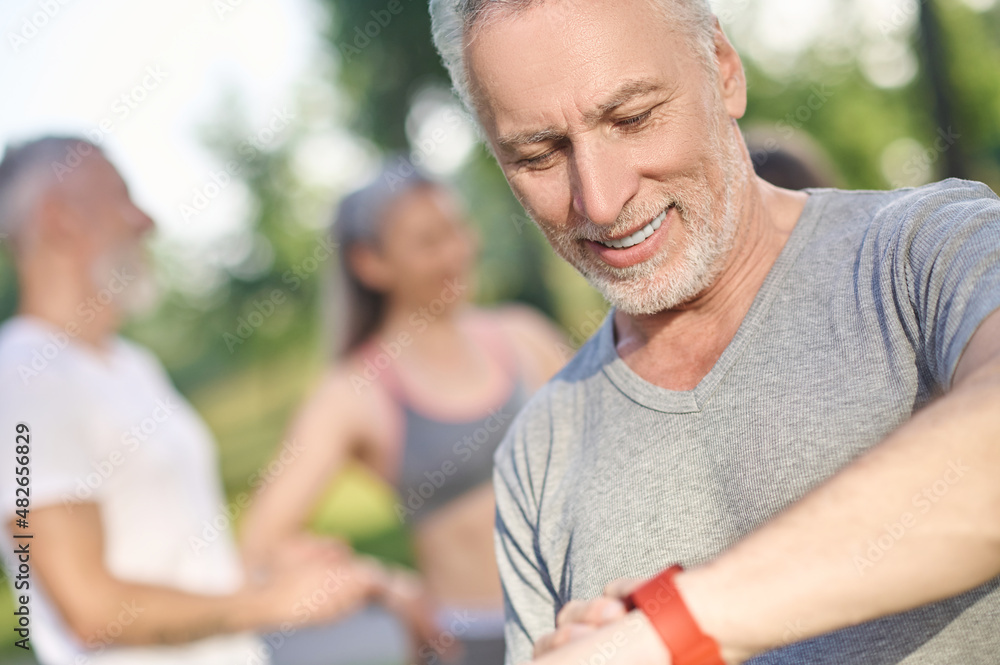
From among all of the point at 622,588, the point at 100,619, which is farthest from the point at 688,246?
the point at 100,619

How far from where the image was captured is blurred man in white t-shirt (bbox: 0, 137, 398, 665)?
2.96m

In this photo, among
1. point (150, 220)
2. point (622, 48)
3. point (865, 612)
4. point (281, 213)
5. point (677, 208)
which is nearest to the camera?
point (865, 612)

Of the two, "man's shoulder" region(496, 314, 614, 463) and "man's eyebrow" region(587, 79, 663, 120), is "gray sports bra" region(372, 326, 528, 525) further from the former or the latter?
"man's eyebrow" region(587, 79, 663, 120)

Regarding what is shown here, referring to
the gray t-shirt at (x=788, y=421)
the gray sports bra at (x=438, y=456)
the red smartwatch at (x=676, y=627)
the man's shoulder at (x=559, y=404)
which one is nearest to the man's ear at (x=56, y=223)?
the gray sports bra at (x=438, y=456)

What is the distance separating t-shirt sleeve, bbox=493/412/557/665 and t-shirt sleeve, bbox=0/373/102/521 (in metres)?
1.89

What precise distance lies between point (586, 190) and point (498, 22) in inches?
13.5

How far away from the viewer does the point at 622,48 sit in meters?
1.45

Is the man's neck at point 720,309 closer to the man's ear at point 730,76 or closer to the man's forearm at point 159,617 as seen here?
the man's ear at point 730,76

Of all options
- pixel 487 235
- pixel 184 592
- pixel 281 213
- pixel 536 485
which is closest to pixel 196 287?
pixel 281 213

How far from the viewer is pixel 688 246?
1.58m

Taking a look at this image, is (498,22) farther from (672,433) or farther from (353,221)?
(353,221)

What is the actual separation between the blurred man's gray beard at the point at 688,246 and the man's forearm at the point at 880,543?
605 mm

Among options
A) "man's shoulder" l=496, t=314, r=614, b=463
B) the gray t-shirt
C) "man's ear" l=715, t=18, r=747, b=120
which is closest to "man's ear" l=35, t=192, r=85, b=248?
"man's shoulder" l=496, t=314, r=614, b=463

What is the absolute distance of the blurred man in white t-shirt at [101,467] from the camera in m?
2.96
